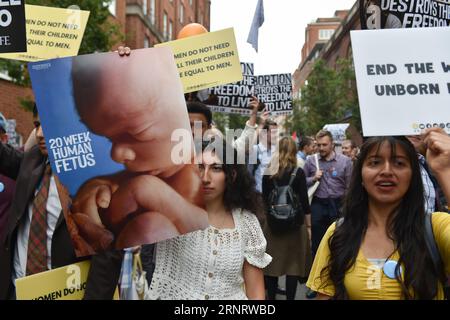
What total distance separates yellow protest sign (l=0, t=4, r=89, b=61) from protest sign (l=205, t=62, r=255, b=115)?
2125 mm

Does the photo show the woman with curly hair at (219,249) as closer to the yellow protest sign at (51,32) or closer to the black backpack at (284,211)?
the yellow protest sign at (51,32)

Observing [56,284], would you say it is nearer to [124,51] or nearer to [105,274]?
[105,274]

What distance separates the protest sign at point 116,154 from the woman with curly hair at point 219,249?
125 millimetres

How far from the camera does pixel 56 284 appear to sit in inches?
101

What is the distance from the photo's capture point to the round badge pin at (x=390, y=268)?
7.41 feet

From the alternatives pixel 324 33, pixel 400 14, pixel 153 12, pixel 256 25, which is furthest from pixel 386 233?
pixel 324 33

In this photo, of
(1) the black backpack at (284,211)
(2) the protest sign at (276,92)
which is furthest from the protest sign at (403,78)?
(2) the protest sign at (276,92)

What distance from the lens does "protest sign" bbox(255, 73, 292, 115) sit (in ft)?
26.0

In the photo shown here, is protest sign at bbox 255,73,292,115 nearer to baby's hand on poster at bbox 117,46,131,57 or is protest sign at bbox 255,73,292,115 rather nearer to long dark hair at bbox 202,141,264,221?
long dark hair at bbox 202,141,264,221

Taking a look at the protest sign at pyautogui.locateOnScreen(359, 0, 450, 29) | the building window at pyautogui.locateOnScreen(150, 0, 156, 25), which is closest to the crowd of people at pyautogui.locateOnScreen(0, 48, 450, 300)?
the protest sign at pyautogui.locateOnScreen(359, 0, 450, 29)

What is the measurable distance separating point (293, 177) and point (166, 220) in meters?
3.60

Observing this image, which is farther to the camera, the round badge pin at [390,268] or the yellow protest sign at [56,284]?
the yellow protest sign at [56,284]

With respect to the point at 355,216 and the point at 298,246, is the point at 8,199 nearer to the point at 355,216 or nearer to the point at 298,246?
the point at 355,216
